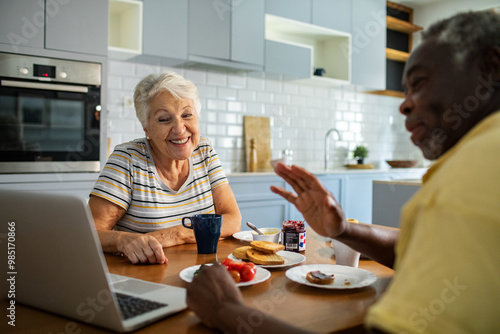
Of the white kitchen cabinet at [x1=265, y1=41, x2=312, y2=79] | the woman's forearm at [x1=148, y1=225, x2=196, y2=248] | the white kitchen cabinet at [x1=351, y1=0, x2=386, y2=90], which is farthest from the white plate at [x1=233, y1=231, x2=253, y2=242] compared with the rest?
the white kitchen cabinet at [x1=351, y1=0, x2=386, y2=90]

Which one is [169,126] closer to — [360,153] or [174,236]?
[174,236]

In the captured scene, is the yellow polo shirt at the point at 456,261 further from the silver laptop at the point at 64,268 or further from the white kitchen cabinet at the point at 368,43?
the white kitchen cabinet at the point at 368,43

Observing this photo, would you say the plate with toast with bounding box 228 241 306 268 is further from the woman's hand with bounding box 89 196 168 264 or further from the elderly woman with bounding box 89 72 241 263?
the elderly woman with bounding box 89 72 241 263

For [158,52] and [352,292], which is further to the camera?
[158,52]

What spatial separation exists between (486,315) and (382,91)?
17.4ft

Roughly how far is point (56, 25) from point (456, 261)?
2.79 meters

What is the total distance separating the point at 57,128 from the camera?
2730mm

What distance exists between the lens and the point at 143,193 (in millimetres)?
1787

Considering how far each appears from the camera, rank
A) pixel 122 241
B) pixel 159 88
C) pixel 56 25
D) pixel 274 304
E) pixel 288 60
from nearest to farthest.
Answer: pixel 274 304 < pixel 122 241 < pixel 159 88 < pixel 56 25 < pixel 288 60

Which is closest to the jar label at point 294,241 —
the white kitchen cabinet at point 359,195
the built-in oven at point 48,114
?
the built-in oven at point 48,114

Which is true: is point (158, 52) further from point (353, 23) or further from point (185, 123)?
point (353, 23)

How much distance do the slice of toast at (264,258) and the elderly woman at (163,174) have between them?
16.7 inches

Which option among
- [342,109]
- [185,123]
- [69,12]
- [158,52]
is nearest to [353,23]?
[342,109]

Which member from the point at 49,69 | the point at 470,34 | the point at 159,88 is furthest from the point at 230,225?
the point at 49,69
